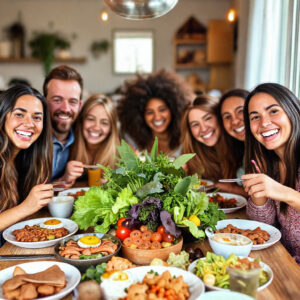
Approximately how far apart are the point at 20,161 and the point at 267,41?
8.78 feet

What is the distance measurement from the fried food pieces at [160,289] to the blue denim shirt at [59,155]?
6.13ft

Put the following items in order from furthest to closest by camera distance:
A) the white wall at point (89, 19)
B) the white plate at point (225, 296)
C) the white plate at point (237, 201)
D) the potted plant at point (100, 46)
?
the potted plant at point (100, 46) < the white wall at point (89, 19) < the white plate at point (237, 201) < the white plate at point (225, 296)

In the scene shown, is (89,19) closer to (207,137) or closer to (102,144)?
(102,144)

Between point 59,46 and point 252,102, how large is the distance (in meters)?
5.44

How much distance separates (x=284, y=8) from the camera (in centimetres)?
329

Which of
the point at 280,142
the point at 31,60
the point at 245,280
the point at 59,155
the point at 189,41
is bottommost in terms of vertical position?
the point at 245,280

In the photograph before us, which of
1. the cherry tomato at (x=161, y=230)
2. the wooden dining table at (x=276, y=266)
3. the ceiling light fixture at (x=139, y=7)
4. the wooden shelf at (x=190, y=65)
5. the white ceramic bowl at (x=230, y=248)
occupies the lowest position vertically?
the wooden dining table at (x=276, y=266)

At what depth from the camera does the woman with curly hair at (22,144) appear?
82.1 inches

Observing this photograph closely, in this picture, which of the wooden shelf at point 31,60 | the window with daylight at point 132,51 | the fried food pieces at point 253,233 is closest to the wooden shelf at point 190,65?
the window with daylight at point 132,51

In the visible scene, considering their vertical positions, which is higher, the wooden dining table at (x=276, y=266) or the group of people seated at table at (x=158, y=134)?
the group of people seated at table at (x=158, y=134)

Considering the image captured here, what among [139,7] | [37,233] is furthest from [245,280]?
[139,7]

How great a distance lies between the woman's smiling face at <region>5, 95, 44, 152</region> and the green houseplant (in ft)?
14.9

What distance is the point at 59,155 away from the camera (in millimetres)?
2873

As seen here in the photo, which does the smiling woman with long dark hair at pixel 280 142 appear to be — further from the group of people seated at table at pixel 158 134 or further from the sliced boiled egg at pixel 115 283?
the sliced boiled egg at pixel 115 283
